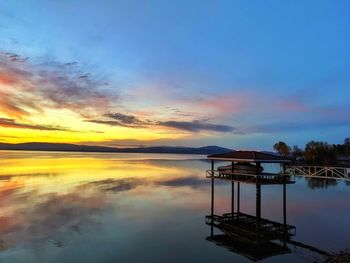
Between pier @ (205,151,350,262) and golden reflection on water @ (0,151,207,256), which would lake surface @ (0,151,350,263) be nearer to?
golden reflection on water @ (0,151,207,256)

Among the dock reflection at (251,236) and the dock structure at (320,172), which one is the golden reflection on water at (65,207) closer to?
the dock reflection at (251,236)

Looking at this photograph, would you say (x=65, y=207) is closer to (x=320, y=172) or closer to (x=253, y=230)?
(x=253, y=230)

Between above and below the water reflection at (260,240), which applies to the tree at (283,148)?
above

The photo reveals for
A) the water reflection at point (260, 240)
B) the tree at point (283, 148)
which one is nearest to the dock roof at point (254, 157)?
the water reflection at point (260, 240)

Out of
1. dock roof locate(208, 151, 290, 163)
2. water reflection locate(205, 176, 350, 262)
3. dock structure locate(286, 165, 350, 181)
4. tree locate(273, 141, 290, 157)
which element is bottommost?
water reflection locate(205, 176, 350, 262)

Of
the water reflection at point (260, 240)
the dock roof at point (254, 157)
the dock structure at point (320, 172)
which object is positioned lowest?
the water reflection at point (260, 240)

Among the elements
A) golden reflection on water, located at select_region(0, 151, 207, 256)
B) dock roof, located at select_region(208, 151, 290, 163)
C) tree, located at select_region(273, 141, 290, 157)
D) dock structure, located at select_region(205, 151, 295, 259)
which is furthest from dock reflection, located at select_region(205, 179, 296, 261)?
tree, located at select_region(273, 141, 290, 157)

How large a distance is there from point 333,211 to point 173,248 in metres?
22.3

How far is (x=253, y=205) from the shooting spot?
136 feet

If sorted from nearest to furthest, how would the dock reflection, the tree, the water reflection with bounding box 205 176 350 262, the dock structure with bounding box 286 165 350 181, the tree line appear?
the water reflection with bounding box 205 176 350 262, the dock reflection, the dock structure with bounding box 286 165 350 181, the tree line, the tree

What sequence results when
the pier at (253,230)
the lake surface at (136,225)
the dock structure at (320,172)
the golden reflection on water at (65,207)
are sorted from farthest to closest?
the dock structure at (320,172)
the golden reflection on water at (65,207)
the pier at (253,230)
the lake surface at (136,225)

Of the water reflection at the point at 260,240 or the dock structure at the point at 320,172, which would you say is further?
the dock structure at the point at 320,172

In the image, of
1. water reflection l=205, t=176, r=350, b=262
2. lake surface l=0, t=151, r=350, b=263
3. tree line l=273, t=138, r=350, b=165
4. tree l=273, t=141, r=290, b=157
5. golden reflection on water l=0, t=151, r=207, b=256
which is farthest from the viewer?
tree l=273, t=141, r=290, b=157

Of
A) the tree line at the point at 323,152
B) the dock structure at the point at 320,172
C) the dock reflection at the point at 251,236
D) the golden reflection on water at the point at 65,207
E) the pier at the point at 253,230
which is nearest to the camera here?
the pier at the point at 253,230
